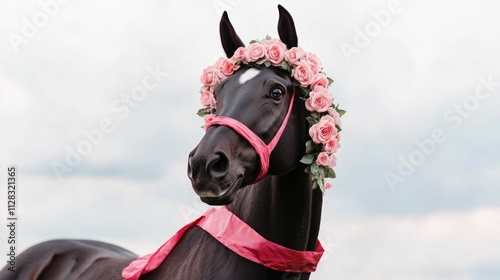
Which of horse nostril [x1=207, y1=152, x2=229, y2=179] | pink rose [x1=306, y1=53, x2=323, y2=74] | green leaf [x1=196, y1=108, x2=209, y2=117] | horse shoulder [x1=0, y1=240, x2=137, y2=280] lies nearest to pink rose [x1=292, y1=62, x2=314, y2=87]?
pink rose [x1=306, y1=53, x2=323, y2=74]

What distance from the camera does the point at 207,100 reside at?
5996 millimetres

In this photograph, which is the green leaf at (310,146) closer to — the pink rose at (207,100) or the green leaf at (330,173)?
the green leaf at (330,173)

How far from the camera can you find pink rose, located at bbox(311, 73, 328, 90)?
5758 mm

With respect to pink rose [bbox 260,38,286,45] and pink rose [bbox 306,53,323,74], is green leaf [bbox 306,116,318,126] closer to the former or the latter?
pink rose [bbox 306,53,323,74]

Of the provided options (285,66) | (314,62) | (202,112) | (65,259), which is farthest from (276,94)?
(65,259)

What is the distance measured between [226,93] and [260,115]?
377 mm

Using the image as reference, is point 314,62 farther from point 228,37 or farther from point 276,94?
point 228,37

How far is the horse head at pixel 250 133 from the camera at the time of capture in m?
→ 4.86

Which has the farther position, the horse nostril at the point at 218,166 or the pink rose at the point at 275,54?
the pink rose at the point at 275,54

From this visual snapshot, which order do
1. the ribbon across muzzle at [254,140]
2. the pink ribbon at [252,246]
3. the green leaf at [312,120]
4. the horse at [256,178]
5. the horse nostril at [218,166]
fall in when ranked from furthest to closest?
the green leaf at [312,120], the pink ribbon at [252,246], the ribbon across muzzle at [254,140], the horse at [256,178], the horse nostril at [218,166]

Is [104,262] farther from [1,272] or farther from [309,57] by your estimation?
[309,57]

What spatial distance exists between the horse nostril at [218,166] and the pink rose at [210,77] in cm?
112

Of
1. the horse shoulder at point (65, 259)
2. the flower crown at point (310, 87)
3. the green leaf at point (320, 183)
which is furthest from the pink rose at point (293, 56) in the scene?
the horse shoulder at point (65, 259)

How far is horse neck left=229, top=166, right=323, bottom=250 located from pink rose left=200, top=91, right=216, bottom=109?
2.63ft
